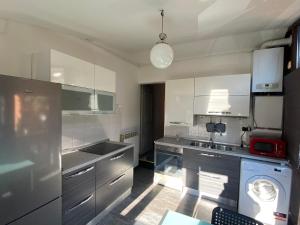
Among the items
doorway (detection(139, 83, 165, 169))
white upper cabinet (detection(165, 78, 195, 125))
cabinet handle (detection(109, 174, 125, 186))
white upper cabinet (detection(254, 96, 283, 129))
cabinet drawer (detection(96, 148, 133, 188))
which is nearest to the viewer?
cabinet drawer (detection(96, 148, 133, 188))

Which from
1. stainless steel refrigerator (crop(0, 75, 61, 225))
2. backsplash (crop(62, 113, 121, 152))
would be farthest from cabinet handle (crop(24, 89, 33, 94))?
backsplash (crop(62, 113, 121, 152))

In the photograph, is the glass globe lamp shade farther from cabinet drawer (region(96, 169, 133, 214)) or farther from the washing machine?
the washing machine

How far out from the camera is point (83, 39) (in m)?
2.42

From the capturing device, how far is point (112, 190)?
2236 millimetres

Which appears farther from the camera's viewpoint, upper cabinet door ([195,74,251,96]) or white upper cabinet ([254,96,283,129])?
upper cabinet door ([195,74,251,96])

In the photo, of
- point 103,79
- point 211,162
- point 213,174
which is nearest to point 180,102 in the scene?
point 211,162

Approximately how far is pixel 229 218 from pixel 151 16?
199cm

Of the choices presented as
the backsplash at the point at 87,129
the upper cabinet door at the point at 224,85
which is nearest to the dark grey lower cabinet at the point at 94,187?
the backsplash at the point at 87,129

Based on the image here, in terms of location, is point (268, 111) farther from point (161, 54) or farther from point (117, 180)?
point (117, 180)

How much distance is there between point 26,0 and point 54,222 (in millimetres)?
2007

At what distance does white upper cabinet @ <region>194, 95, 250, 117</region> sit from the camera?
2.50m

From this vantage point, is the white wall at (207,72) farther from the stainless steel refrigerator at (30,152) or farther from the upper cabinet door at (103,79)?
the stainless steel refrigerator at (30,152)

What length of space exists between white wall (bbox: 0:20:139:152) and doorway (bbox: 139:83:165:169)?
355 millimetres

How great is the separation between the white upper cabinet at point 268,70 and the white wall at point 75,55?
2.28 m
